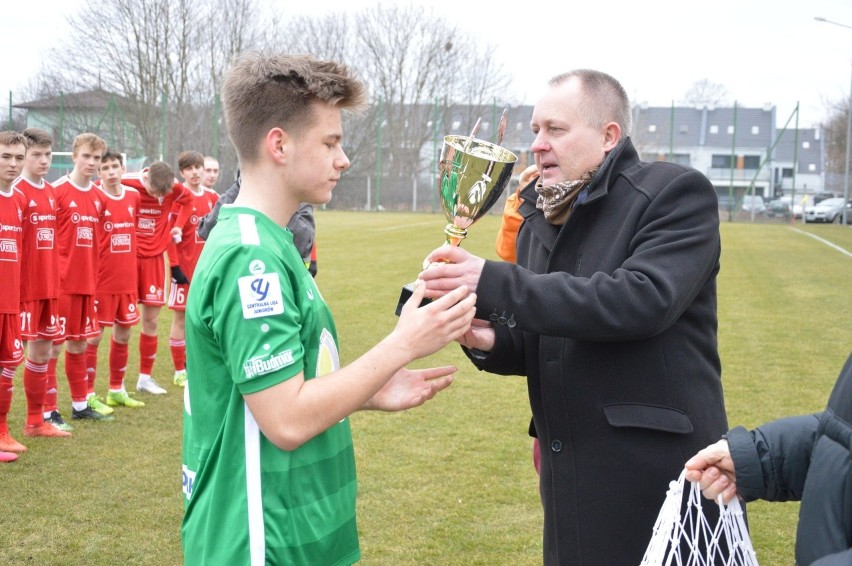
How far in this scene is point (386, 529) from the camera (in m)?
5.11

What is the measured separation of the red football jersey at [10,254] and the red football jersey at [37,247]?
184mm

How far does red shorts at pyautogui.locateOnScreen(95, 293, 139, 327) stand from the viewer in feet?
26.4

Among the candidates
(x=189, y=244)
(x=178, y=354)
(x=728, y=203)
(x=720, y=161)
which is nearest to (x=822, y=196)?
(x=728, y=203)

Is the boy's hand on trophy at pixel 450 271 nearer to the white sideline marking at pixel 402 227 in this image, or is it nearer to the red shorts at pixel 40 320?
the red shorts at pixel 40 320

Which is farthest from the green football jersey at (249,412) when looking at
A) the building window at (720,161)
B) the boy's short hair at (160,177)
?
the building window at (720,161)

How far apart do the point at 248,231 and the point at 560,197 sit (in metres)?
1.03

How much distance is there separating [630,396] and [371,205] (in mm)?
39764

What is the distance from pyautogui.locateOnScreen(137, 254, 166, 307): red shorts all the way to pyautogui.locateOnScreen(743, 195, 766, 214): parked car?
33114 millimetres

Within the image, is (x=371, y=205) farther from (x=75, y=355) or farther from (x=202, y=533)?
(x=202, y=533)

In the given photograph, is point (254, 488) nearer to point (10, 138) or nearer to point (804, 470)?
point (804, 470)

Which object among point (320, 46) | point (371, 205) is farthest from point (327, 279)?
point (320, 46)

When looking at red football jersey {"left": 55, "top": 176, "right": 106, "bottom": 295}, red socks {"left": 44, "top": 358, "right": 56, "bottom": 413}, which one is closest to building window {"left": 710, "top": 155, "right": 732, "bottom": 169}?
red football jersey {"left": 55, "top": 176, "right": 106, "bottom": 295}

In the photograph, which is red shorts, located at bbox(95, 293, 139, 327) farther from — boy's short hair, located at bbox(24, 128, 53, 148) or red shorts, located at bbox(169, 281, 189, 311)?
boy's short hair, located at bbox(24, 128, 53, 148)

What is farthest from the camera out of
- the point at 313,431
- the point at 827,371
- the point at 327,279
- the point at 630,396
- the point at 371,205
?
the point at 371,205
